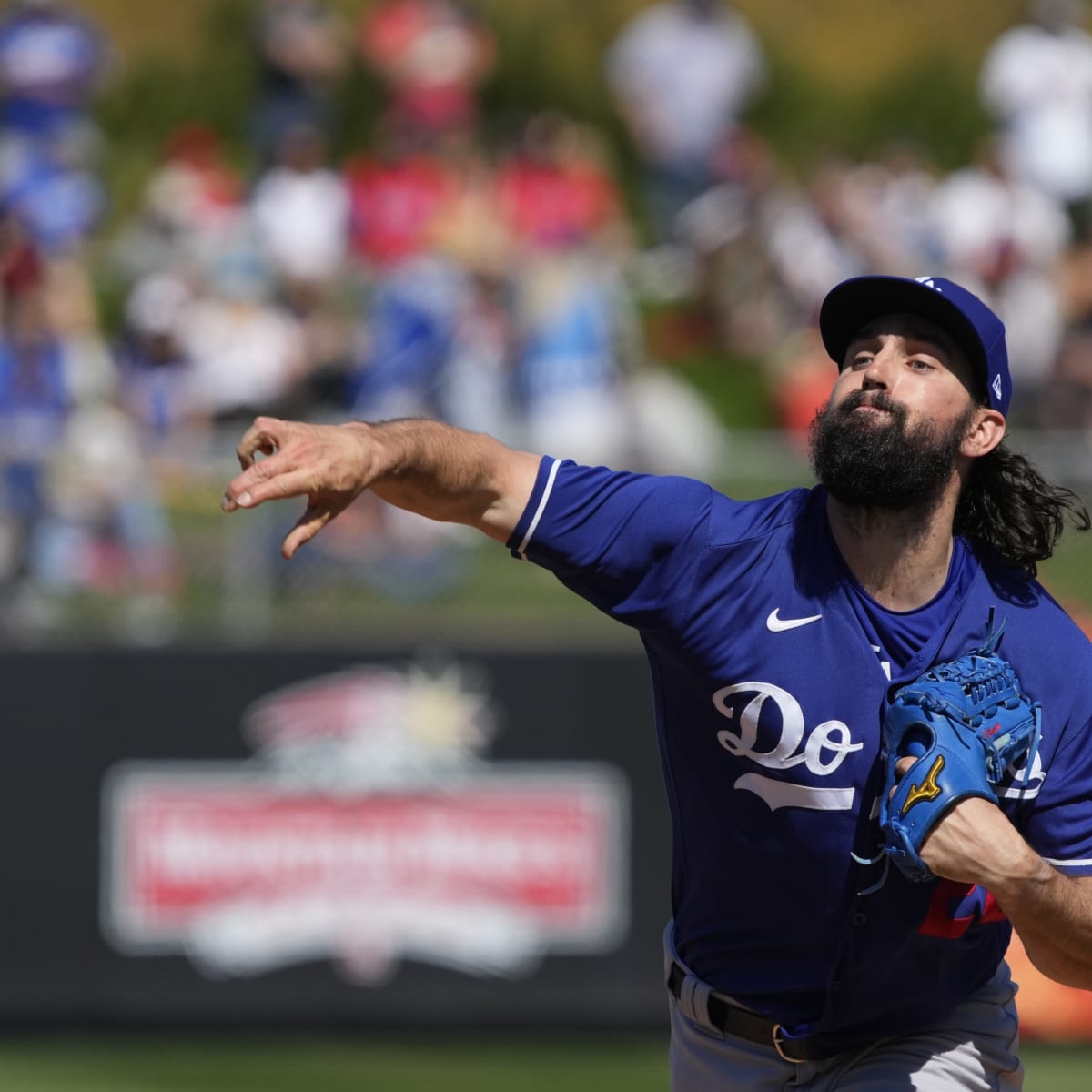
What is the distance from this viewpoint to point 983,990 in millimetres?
4332

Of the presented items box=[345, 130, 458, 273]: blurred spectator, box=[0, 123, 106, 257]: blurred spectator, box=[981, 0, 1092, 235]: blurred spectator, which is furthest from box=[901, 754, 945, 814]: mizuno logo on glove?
box=[981, 0, 1092, 235]: blurred spectator

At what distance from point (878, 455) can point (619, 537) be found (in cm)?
56

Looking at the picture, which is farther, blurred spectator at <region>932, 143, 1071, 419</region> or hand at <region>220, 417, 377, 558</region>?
blurred spectator at <region>932, 143, 1071, 419</region>

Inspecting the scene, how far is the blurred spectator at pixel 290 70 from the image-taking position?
1355cm

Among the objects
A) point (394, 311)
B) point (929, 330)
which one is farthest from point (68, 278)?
point (929, 330)

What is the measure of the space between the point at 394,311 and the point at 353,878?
3.44 meters

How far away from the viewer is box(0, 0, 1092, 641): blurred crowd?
8766 mm

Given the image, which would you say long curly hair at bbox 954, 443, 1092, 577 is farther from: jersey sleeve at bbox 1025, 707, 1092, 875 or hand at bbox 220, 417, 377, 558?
A: hand at bbox 220, 417, 377, 558

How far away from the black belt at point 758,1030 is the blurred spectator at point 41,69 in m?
9.91

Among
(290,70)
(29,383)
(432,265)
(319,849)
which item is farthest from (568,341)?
(290,70)

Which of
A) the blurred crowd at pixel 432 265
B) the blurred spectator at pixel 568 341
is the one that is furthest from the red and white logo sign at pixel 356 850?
the blurred spectator at pixel 568 341

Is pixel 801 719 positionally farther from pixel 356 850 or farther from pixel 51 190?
pixel 51 190

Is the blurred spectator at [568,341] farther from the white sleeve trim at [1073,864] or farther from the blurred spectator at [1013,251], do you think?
the white sleeve trim at [1073,864]

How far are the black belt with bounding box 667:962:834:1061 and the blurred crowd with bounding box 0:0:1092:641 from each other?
15.2 ft
